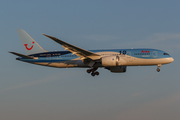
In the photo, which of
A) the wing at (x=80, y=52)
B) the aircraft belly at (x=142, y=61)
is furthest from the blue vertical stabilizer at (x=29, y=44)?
the aircraft belly at (x=142, y=61)

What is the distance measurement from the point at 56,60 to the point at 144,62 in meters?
14.2

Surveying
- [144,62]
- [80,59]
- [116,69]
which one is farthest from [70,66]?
[144,62]

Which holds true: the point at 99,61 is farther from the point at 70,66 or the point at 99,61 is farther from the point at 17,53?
the point at 17,53

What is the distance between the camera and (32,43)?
171 ft

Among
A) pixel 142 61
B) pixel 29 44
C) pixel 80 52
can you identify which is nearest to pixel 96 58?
pixel 80 52

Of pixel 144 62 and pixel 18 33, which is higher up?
pixel 18 33

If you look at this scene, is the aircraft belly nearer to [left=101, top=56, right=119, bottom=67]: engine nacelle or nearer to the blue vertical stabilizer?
[left=101, top=56, right=119, bottom=67]: engine nacelle

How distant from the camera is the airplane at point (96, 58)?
4388 cm

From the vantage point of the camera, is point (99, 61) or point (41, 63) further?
point (41, 63)

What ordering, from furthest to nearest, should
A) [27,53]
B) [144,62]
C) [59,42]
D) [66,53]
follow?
[27,53]
[66,53]
[144,62]
[59,42]

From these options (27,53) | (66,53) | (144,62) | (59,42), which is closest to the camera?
(59,42)

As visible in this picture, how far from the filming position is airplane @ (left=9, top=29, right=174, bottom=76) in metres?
43.9

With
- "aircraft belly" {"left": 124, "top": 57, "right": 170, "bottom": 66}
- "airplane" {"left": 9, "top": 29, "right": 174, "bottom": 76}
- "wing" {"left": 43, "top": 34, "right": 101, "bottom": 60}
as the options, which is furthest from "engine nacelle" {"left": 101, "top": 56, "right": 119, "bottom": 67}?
"aircraft belly" {"left": 124, "top": 57, "right": 170, "bottom": 66}

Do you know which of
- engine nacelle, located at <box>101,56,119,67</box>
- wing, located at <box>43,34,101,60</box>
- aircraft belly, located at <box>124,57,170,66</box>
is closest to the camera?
wing, located at <box>43,34,101,60</box>
